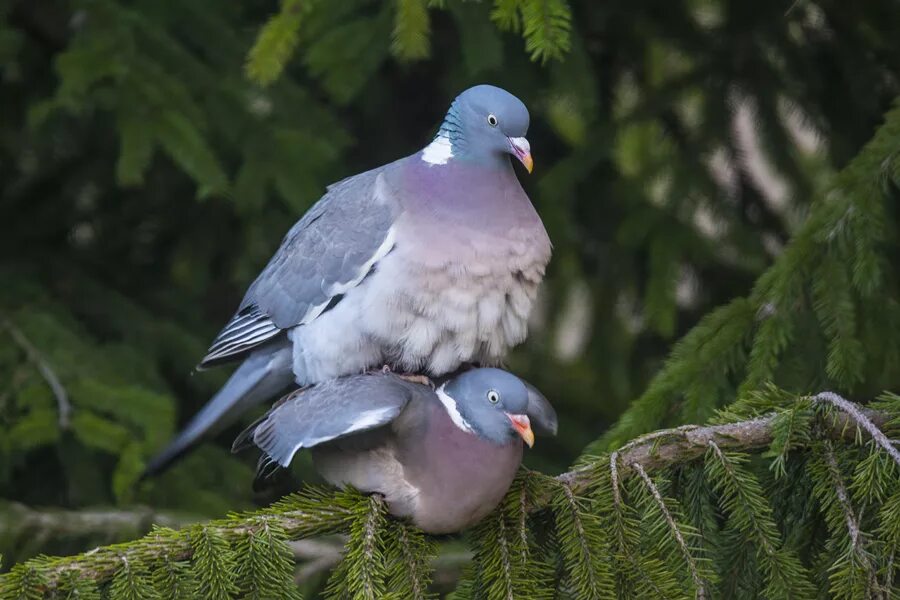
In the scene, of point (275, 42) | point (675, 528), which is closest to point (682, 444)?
point (675, 528)

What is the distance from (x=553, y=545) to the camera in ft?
8.51

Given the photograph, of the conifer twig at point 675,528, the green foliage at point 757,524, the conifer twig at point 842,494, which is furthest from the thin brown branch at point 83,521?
the conifer twig at point 842,494

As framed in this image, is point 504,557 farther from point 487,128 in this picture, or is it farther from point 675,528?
point 487,128

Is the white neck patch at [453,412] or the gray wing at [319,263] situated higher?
the gray wing at [319,263]

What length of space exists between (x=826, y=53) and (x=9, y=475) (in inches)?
116

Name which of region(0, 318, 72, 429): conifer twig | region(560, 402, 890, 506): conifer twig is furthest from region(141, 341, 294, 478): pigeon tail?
region(560, 402, 890, 506): conifer twig

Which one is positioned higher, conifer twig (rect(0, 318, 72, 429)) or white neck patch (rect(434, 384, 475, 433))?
white neck patch (rect(434, 384, 475, 433))

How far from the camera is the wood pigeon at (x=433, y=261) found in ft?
9.23

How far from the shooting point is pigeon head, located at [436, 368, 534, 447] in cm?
253

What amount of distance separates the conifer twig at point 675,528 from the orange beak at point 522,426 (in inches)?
8.6

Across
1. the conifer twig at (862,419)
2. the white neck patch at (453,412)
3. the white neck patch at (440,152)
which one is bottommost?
the white neck patch at (453,412)

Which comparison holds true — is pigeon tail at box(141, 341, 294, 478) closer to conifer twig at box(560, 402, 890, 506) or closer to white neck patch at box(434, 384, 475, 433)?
white neck patch at box(434, 384, 475, 433)

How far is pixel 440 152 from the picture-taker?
2.99 m

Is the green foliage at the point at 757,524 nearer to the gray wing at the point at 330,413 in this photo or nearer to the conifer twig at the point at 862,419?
the conifer twig at the point at 862,419
